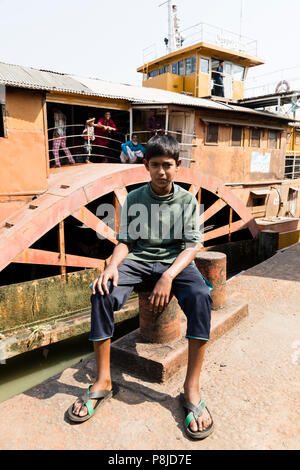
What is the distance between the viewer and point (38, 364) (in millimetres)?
5645

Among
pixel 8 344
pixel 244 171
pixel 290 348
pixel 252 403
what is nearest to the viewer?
pixel 252 403

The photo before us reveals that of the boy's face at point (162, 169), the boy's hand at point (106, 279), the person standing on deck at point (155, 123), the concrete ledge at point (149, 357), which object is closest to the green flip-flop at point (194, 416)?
the concrete ledge at point (149, 357)

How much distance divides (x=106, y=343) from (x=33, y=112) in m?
5.35

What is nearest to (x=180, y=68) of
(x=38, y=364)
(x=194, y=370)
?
(x=38, y=364)

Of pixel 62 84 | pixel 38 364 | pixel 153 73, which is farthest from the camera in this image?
pixel 153 73

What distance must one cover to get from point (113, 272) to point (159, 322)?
80 cm

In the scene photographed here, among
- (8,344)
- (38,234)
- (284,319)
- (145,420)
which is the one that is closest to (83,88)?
(38,234)

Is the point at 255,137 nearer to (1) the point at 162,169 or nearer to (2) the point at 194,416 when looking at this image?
(1) the point at 162,169

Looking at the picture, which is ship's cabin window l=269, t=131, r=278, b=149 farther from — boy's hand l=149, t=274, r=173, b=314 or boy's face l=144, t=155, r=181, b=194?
boy's hand l=149, t=274, r=173, b=314

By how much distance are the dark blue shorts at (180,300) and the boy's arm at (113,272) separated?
0.04 metres

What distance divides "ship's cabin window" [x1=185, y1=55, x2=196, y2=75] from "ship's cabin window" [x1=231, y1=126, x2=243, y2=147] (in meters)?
5.02
